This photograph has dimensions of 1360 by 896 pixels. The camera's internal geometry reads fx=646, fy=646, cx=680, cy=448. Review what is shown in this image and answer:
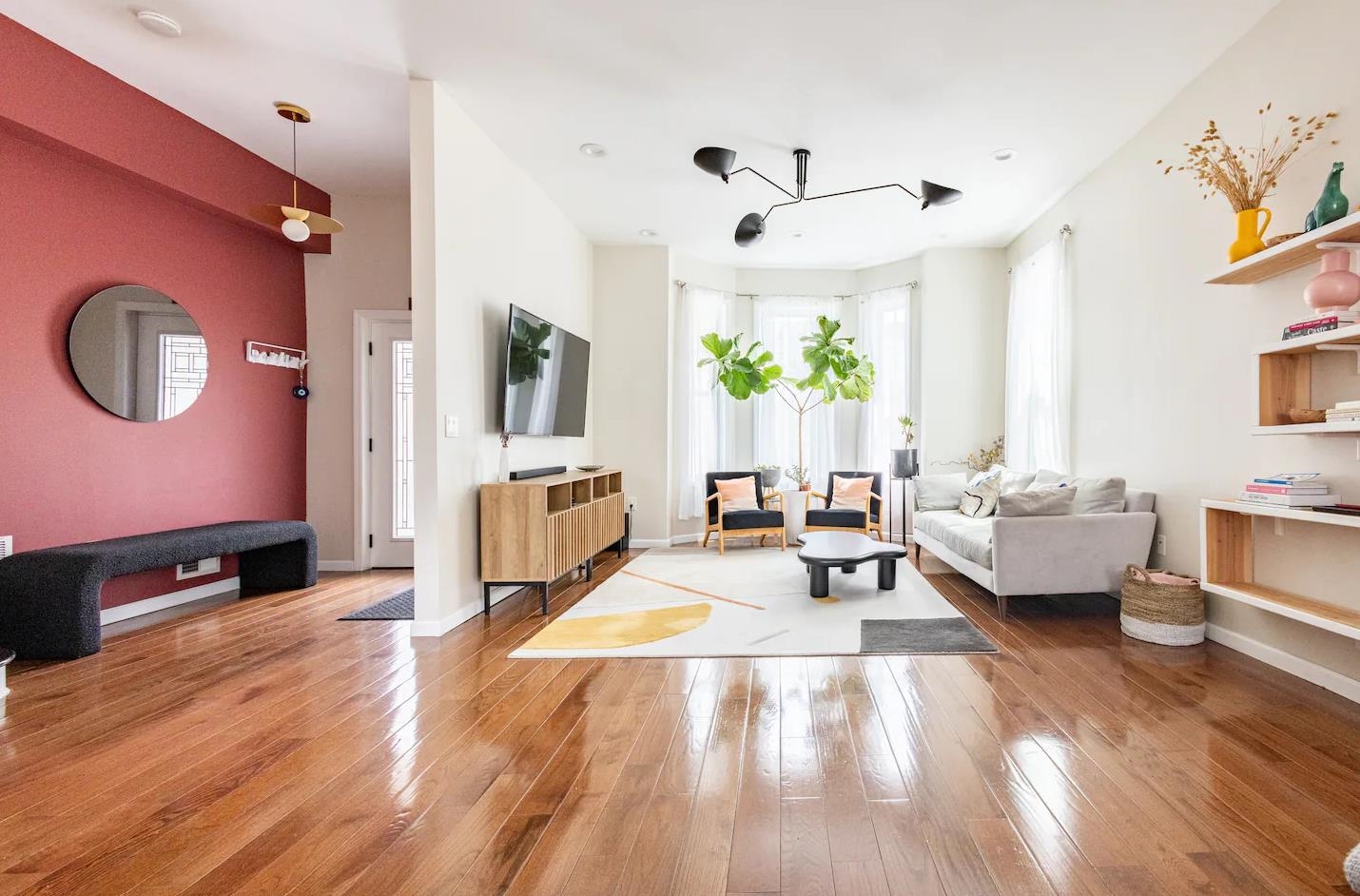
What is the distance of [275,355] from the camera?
4977mm

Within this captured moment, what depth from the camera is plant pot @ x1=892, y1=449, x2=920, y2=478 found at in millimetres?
5941

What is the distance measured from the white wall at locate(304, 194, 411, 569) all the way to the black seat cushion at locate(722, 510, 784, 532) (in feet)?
10.6

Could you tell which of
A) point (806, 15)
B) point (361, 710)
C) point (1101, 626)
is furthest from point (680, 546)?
point (806, 15)

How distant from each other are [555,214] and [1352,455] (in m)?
5.00

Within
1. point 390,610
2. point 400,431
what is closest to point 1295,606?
point 390,610

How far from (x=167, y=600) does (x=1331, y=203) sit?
6283 millimetres

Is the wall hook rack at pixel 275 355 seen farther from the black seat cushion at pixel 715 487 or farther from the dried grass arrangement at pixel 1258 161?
the dried grass arrangement at pixel 1258 161

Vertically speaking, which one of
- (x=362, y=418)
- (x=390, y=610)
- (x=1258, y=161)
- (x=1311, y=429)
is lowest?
(x=390, y=610)

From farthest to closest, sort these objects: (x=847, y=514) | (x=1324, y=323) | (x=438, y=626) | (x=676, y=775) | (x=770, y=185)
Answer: (x=847, y=514)
(x=770, y=185)
(x=438, y=626)
(x=1324, y=323)
(x=676, y=775)

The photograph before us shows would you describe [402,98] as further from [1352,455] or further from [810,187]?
[1352,455]

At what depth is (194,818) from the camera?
1755mm

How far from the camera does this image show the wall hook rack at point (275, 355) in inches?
188

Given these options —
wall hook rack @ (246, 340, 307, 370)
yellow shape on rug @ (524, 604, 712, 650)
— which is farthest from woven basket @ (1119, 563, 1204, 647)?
wall hook rack @ (246, 340, 307, 370)

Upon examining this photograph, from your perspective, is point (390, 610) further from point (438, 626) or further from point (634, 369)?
point (634, 369)
